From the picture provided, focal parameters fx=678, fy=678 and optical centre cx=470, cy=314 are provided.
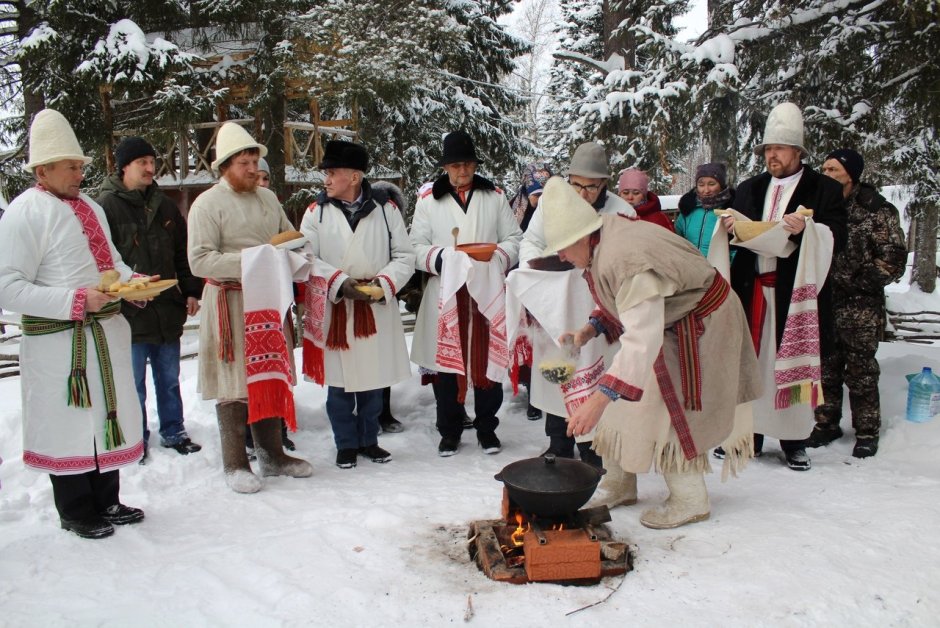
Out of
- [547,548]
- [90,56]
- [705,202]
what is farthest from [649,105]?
[90,56]

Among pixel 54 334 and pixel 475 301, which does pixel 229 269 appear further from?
pixel 475 301

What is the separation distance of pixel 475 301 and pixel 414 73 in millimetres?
5478

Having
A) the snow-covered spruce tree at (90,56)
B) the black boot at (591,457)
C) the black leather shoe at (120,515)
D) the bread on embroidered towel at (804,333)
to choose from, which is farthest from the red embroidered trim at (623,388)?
the snow-covered spruce tree at (90,56)

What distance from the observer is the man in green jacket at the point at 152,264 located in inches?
178

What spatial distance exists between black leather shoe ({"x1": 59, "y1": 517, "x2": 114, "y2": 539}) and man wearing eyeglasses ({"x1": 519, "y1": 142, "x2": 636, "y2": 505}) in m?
2.48

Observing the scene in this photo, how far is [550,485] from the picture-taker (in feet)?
10.1

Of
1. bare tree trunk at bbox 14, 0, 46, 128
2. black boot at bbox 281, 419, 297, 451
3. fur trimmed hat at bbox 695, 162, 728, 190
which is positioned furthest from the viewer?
bare tree trunk at bbox 14, 0, 46, 128

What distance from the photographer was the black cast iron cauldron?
3023 mm

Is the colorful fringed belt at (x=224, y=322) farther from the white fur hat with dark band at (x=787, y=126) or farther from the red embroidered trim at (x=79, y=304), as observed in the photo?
the white fur hat with dark band at (x=787, y=126)

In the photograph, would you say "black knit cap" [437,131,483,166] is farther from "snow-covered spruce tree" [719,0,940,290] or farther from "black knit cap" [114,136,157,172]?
"snow-covered spruce tree" [719,0,940,290]

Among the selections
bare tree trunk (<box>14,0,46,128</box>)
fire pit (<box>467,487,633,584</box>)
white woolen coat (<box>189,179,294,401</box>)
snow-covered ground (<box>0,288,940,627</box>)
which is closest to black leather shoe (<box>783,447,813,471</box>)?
snow-covered ground (<box>0,288,940,627</box>)

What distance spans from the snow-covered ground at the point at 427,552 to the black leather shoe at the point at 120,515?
0.07 m

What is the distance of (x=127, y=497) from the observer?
4.00 m

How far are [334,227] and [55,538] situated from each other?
2371 mm
